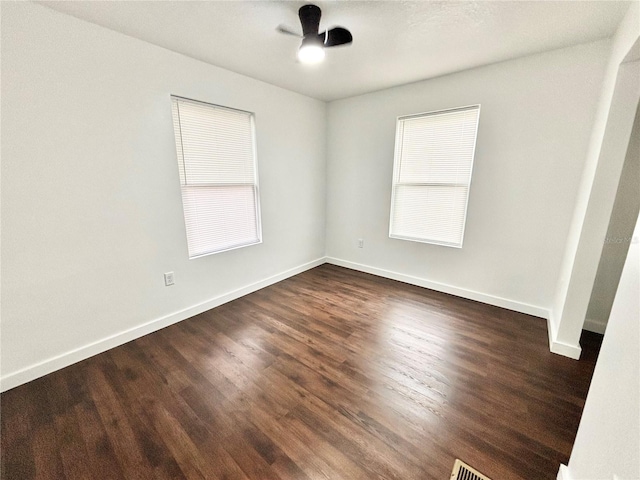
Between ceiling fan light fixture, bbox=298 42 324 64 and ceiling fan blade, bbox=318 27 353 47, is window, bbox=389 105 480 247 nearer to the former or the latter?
ceiling fan blade, bbox=318 27 353 47

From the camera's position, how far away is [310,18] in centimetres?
167

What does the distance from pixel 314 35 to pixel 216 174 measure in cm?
161

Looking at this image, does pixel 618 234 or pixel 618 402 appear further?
pixel 618 234

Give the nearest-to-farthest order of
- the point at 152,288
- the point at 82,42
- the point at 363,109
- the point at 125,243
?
the point at 82,42 < the point at 125,243 < the point at 152,288 < the point at 363,109

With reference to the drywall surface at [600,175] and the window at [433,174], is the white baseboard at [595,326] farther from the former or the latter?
the window at [433,174]

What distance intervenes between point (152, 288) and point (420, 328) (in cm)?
253

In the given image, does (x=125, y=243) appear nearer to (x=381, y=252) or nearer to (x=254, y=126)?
(x=254, y=126)

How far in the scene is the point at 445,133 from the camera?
2.96 metres

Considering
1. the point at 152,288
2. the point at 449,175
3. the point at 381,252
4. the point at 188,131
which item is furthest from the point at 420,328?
the point at 188,131

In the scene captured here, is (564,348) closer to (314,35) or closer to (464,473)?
(464,473)

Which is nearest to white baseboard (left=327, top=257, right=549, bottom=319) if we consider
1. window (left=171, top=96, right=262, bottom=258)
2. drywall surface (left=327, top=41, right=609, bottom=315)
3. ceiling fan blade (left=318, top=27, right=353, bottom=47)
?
drywall surface (left=327, top=41, right=609, bottom=315)

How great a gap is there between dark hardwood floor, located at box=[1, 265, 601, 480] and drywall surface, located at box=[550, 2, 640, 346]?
467 millimetres

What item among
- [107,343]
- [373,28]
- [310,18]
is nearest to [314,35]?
[310,18]

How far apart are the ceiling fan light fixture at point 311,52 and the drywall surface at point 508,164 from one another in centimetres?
174
